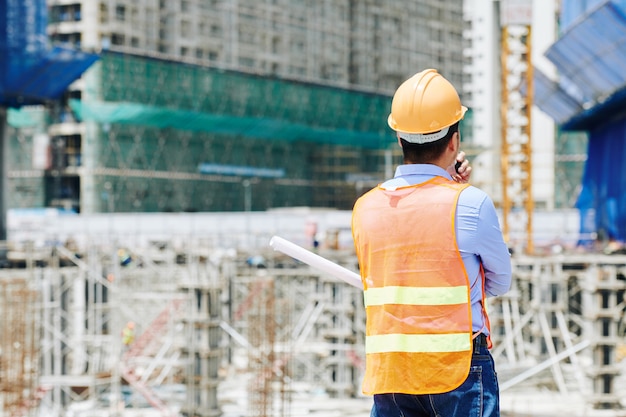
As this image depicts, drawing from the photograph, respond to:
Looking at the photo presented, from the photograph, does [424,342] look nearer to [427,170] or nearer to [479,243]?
[479,243]

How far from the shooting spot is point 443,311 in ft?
10.6

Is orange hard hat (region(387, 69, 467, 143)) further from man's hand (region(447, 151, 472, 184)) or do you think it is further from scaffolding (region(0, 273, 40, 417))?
scaffolding (region(0, 273, 40, 417))

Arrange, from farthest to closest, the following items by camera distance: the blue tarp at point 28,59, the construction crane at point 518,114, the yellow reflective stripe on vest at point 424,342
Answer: the construction crane at point 518,114
the blue tarp at point 28,59
the yellow reflective stripe on vest at point 424,342

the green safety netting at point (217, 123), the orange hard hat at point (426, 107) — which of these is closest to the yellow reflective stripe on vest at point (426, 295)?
the orange hard hat at point (426, 107)

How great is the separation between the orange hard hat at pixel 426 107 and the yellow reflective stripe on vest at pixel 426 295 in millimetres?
452

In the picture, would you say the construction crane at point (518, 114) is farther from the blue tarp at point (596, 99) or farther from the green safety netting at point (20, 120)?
the green safety netting at point (20, 120)

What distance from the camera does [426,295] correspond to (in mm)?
3256

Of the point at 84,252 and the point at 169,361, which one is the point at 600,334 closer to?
the point at 169,361

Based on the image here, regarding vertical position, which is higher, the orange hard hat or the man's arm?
the orange hard hat

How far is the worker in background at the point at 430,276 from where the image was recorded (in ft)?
10.6

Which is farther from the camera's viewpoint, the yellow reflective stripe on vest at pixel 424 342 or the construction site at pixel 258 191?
the construction site at pixel 258 191

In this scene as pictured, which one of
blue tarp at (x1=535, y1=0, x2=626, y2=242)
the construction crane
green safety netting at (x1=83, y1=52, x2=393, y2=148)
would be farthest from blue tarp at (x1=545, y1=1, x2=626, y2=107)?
green safety netting at (x1=83, y1=52, x2=393, y2=148)

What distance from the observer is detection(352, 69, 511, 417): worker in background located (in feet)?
10.6

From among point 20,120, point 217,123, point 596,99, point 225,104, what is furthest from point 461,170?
point 225,104
